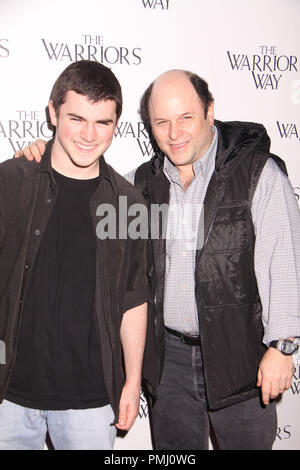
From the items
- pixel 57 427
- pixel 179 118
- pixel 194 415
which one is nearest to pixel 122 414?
pixel 57 427

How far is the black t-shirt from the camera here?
67.1 inches

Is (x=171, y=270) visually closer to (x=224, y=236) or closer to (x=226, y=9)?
(x=224, y=236)

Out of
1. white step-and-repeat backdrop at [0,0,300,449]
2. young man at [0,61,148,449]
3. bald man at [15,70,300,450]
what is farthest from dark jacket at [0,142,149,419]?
white step-and-repeat backdrop at [0,0,300,449]

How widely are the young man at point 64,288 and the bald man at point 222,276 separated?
1.34 ft

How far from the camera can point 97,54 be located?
2646mm

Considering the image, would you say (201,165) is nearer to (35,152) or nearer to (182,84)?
(182,84)

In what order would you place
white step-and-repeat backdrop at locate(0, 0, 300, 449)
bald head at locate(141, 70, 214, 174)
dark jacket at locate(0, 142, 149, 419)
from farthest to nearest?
white step-and-repeat backdrop at locate(0, 0, 300, 449), bald head at locate(141, 70, 214, 174), dark jacket at locate(0, 142, 149, 419)

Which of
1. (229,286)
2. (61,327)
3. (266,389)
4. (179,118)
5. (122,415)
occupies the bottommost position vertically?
(122,415)

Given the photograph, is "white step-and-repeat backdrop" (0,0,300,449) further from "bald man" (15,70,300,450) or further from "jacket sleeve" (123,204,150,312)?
"jacket sleeve" (123,204,150,312)

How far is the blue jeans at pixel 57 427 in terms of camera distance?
173 cm

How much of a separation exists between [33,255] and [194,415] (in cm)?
127

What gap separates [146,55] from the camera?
8.86 ft

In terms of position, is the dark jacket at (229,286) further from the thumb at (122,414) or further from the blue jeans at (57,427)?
the blue jeans at (57,427)

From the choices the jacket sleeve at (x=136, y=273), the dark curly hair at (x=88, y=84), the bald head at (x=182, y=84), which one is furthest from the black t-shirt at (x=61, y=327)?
the bald head at (x=182, y=84)
